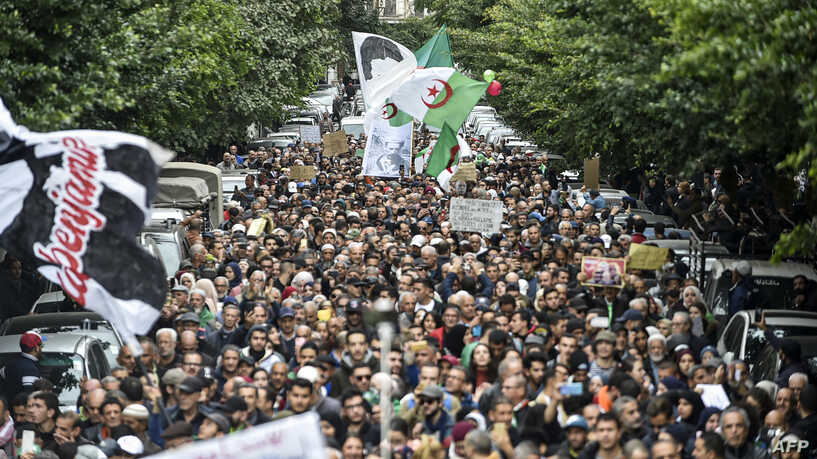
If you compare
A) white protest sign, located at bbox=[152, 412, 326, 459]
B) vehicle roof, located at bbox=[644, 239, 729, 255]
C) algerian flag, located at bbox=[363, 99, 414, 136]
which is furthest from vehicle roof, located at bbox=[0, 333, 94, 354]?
algerian flag, located at bbox=[363, 99, 414, 136]

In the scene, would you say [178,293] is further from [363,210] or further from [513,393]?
[363,210]

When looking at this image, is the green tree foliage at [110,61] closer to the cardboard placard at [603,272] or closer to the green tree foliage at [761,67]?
the cardboard placard at [603,272]

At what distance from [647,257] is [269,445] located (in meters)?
11.1

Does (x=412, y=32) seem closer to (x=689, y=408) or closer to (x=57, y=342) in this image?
(x=57, y=342)

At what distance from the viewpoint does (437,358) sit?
12023 mm

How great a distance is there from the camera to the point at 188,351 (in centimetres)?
1324

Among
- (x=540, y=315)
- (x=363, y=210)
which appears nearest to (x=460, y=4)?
(x=363, y=210)

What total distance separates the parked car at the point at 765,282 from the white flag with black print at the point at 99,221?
9.14 m

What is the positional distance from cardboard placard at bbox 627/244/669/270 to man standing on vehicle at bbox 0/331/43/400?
7153 millimetres

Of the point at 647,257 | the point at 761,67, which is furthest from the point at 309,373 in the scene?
the point at 647,257

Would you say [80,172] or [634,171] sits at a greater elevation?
[80,172]

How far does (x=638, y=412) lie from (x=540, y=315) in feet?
14.0

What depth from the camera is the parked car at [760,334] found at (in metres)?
14.2

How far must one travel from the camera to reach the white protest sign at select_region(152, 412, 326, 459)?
6195mm
